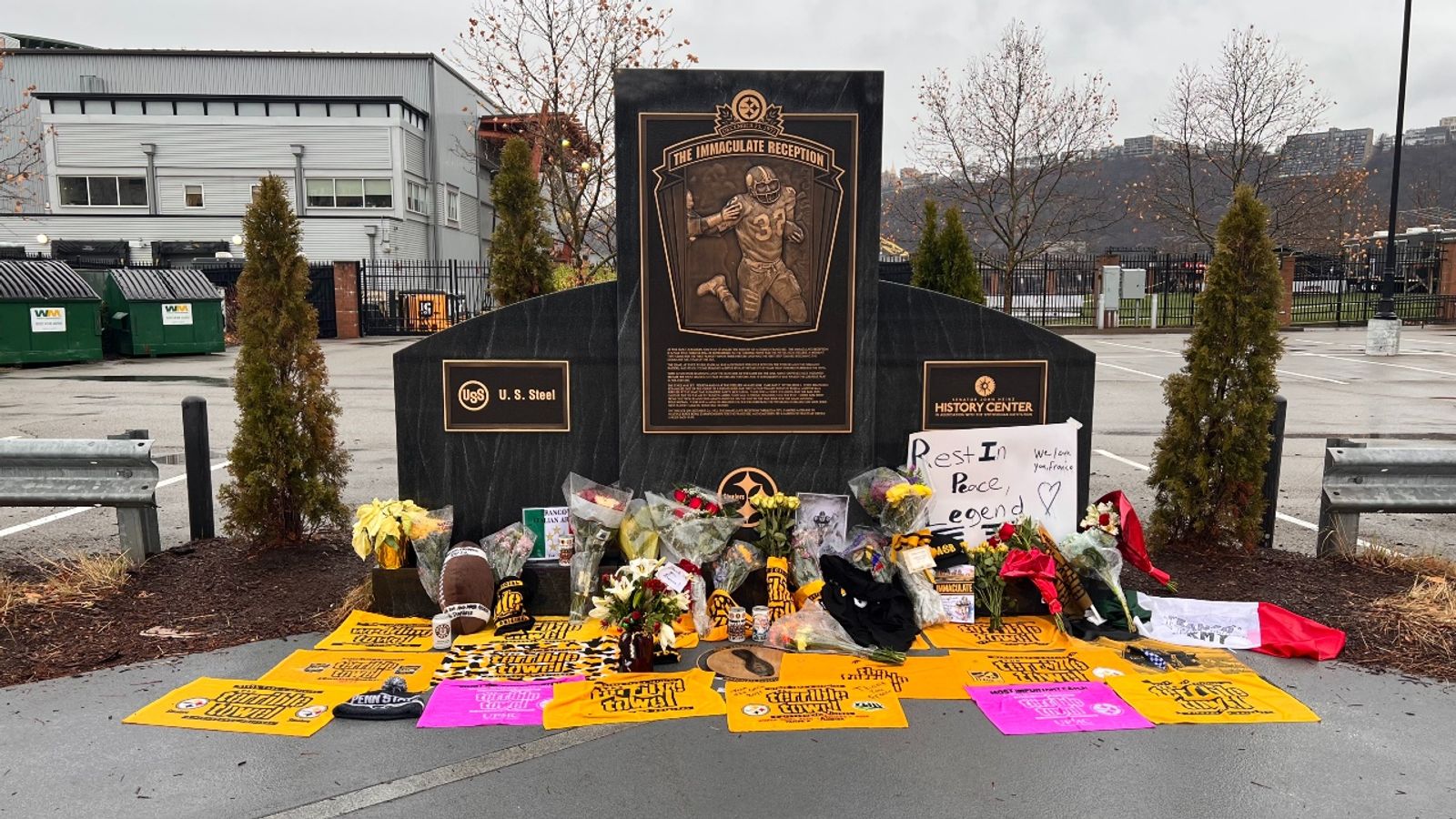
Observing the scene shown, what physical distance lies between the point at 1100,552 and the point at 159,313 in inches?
909

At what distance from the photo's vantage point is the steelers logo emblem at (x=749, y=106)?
18.0ft

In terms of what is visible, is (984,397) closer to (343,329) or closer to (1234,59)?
(343,329)

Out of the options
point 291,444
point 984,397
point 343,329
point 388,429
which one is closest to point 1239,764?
point 984,397

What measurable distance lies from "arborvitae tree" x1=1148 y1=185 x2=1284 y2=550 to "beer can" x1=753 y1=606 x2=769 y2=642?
2850 mm

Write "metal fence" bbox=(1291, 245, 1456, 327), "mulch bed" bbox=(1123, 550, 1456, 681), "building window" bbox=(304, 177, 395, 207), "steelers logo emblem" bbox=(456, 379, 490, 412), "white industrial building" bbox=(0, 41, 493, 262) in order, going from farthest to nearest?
"building window" bbox=(304, 177, 395, 207) < "white industrial building" bbox=(0, 41, 493, 262) < "metal fence" bbox=(1291, 245, 1456, 327) < "steelers logo emblem" bbox=(456, 379, 490, 412) < "mulch bed" bbox=(1123, 550, 1456, 681)

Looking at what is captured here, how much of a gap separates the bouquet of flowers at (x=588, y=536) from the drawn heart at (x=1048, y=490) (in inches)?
98.8

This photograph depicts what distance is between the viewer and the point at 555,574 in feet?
17.9

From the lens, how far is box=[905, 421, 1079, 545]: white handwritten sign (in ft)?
19.2

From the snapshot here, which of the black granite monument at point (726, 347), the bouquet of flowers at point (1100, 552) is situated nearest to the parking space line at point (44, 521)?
the black granite monument at point (726, 347)

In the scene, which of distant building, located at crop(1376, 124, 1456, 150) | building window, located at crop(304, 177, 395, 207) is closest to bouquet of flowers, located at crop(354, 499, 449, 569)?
building window, located at crop(304, 177, 395, 207)

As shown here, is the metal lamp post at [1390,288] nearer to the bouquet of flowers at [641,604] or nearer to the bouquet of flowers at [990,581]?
the bouquet of flowers at [990,581]

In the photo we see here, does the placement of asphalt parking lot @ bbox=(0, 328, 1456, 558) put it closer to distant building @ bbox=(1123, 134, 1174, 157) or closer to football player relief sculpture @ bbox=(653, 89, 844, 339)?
football player relief sculpture @ bbox=(653, 89, 844, 339)

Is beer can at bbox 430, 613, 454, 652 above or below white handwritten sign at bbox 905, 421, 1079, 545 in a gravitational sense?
below

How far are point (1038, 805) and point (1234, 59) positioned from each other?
35.4 meters
